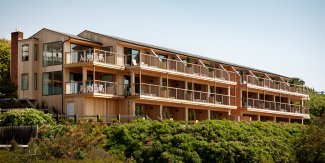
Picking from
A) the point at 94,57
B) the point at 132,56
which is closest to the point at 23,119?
the point at 94,57

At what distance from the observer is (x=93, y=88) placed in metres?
43.3

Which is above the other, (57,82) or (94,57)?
(94,57)

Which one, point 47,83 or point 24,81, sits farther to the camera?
point 24,81

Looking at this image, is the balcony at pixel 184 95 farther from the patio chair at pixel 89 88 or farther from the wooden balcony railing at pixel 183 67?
the patio chair at pixel 89 88

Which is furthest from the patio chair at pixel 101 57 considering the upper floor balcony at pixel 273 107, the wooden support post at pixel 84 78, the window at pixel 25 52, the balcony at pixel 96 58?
the upper floor balcony at pixel 273 107

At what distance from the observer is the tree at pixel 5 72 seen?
47.5 meters

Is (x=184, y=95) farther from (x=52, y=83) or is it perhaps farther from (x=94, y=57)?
(x=52, y=83)

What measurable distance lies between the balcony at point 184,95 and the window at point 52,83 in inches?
270

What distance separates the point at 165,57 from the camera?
175 feet

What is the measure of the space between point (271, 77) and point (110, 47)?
29516mm

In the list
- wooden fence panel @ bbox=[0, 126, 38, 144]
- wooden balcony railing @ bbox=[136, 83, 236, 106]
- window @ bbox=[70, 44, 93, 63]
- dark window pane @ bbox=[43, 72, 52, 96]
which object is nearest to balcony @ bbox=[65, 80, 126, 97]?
dark window pane @ bbox=[43, 72, 52, 96]

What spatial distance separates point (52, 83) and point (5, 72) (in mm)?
12018

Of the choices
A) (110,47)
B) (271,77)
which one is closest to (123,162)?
(110,47)

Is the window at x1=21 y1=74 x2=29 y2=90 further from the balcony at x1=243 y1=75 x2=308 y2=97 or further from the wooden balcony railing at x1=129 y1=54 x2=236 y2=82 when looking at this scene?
the balcony at x1=243 y1=75 x2=308 y2=97
